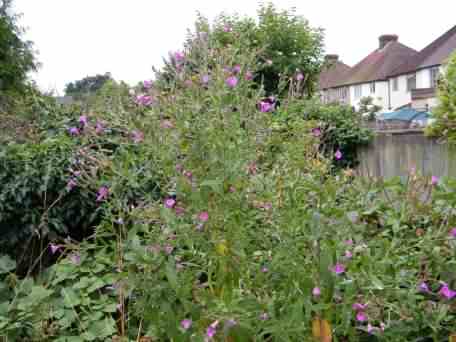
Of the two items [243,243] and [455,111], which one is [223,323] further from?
[455,111]

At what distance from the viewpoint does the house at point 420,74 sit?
27647 millimetres

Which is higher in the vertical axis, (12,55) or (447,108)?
→ (12,55)

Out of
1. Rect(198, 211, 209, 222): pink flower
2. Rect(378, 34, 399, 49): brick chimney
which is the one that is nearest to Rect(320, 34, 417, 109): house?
Rect(378, 34, 399, 49): brick chimney

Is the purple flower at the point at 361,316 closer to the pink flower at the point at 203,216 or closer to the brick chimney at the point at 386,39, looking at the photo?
the pink flower at the point at 203,216

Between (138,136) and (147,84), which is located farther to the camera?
(147,84)

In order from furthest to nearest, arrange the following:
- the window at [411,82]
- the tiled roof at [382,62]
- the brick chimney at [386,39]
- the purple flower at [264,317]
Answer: the brick chimney at [386,39]
the tiled roof at [382,62]
the window at [411,82]
the purple flower at [264,317]

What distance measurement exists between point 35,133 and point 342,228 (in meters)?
2.76

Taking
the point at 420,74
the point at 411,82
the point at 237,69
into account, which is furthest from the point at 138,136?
the point at 411,82

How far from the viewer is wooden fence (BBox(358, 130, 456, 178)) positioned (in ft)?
15.5

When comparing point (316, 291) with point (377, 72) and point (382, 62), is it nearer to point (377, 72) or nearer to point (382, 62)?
point (377, 72)

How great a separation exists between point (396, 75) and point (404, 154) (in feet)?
96.0

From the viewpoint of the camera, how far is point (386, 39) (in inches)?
1447

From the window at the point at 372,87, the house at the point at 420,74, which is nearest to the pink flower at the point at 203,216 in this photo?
the house at the point at 420,74

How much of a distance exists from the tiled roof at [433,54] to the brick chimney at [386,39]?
16.6 ft
